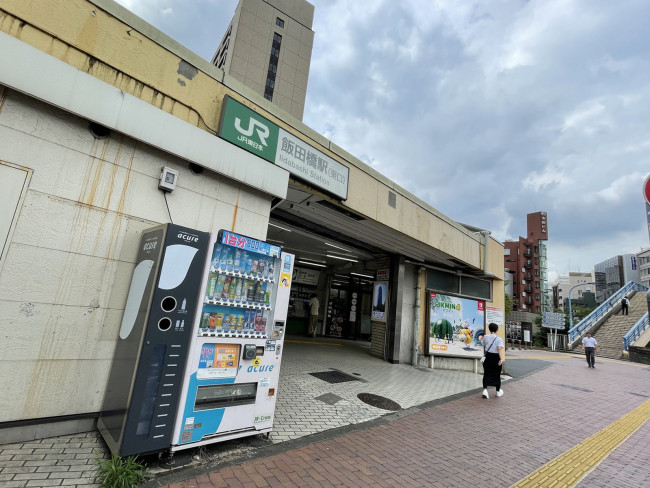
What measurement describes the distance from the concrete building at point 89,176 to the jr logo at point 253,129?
13 centimetres

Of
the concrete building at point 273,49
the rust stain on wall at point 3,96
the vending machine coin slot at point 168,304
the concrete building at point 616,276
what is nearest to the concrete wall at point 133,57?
the rust stain on wall at point 3,96

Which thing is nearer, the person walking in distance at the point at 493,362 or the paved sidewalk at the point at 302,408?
the paved sidewalk at the point at 302,408

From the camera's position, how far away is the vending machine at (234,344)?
333 cm

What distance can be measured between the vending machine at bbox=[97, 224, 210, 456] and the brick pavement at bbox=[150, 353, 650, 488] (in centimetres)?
52

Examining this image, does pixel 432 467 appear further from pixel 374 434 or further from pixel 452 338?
pixel 452 338

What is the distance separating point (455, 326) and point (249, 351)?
8.88 meters

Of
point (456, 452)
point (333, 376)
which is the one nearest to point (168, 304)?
point (456, 452)

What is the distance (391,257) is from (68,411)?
906cm

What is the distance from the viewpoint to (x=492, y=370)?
746 cm

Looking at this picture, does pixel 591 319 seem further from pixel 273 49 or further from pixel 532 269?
pixel 273 49

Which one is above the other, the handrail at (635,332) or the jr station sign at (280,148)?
the jr station sign at (280,148)

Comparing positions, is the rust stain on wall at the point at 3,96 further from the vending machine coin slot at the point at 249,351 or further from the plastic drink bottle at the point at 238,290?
the vending machine coin slot at the point at 249,351

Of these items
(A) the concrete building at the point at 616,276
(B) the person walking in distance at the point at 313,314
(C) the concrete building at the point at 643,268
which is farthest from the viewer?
(A) the concrete building at the point at 616,276

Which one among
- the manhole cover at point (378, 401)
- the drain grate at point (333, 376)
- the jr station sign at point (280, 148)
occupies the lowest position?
the manhole cover at point (378, 401)
